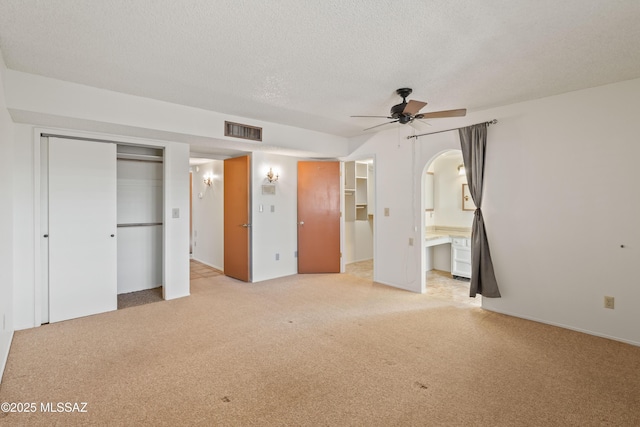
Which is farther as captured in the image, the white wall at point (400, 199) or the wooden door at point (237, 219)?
the wooden door at point (237, 219)

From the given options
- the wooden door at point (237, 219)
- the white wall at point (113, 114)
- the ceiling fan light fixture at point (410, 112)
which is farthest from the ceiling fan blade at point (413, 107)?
the wooden door at point (237, 219)

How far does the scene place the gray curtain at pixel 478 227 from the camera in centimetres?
394

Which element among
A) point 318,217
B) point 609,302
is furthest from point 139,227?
point 609,302

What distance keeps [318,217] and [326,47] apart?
12.5 feet

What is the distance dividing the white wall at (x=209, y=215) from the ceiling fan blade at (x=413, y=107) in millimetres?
4049

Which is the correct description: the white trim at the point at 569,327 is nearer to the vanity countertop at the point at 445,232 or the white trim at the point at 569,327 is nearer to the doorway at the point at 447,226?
the doorway at the point at 447,226

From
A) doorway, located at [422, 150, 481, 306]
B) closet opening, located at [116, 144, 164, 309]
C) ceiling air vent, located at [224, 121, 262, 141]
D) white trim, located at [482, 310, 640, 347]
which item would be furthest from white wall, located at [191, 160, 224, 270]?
white trim, located at [482, 310, 640, 347]

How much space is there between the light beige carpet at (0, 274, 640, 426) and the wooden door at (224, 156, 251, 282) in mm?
1576

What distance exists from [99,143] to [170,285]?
2047mm

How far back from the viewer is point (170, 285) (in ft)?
14.7

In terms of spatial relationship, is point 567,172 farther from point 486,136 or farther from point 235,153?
point 235,153

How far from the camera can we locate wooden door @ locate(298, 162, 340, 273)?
5977 mm

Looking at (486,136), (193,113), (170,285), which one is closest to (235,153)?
(193,113)

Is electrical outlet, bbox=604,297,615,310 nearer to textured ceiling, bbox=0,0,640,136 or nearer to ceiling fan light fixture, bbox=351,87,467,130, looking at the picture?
textured ceiling, bbox=0,0,640,136
